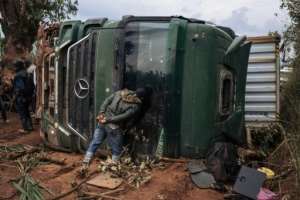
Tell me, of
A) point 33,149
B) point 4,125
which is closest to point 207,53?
point 33,149

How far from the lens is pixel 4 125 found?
13.5m

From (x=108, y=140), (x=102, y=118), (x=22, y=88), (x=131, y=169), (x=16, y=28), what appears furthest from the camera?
(x=16, y=28)

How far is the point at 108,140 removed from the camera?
8.78 metres

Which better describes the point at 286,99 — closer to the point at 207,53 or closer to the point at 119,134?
the point at 207,53

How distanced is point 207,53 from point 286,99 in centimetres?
298

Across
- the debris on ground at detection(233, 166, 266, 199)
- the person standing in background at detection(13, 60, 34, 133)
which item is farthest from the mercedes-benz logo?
the debris on ground at detection(233, 166, 266, 199)

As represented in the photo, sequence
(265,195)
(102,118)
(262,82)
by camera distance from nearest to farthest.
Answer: (265,195) → (102,118) → (262,82)

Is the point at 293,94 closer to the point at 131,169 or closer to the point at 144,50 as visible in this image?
the point at 144,50

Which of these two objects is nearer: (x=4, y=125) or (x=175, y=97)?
(x=175, y=97)

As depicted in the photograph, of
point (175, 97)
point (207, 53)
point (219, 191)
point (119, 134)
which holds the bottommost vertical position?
point (219, 191)

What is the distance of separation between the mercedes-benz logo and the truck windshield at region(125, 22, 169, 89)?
892 mm

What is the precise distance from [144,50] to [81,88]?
1457mm

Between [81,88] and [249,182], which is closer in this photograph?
[249,182]

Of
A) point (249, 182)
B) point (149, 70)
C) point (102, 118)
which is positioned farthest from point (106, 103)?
point (249, 182)
